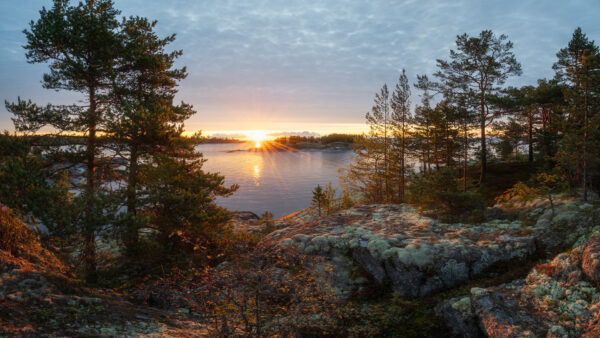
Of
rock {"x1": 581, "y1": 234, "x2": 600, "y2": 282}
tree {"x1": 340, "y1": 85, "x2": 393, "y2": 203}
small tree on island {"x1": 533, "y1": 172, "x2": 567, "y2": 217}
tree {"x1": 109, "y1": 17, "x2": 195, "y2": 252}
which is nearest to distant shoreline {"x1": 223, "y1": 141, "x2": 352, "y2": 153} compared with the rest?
tree {"x1": 340, "y1": 85, "x2": 393, "y2": 203}

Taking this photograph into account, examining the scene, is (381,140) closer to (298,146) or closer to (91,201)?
(91,201)

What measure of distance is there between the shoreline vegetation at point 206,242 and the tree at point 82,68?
0.21 ft

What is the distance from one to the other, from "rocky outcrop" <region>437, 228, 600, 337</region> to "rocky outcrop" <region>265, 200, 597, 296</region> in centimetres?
135

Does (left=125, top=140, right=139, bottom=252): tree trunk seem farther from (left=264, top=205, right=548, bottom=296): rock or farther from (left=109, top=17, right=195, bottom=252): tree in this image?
(left=264, top=205, right=548, bottom=296): rock

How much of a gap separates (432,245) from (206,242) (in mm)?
7596

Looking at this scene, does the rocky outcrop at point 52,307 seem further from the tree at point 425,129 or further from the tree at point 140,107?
the tree at point 425,129

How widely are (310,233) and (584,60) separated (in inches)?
590

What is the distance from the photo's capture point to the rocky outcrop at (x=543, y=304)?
5.36 m

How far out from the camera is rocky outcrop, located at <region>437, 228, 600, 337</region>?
211 inches

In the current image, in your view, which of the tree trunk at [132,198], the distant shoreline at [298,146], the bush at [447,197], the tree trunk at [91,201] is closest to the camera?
the tree trunk at [91,201]

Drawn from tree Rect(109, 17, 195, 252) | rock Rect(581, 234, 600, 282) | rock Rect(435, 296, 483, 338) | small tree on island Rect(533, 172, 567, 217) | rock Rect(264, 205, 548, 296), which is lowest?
rock Rect(435, 296, 483, 338)

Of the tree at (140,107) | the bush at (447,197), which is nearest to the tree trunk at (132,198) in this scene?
the tree at (140,107)

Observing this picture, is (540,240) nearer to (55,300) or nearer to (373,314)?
(373,314)

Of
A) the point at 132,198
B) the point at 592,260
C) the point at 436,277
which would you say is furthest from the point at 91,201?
the point at 592,260
